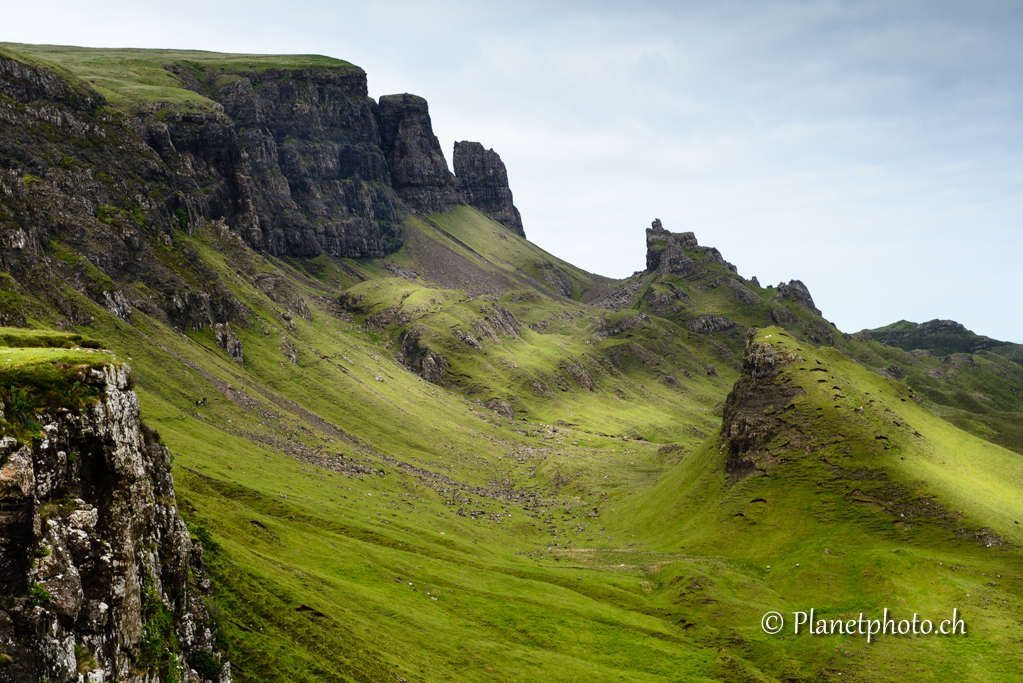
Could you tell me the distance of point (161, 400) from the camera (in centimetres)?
14725

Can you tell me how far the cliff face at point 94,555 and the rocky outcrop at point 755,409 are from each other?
12545 centimetres

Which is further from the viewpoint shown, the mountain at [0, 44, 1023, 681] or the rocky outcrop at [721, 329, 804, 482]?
the rocky outcrop at [721, 329, 804, 482]

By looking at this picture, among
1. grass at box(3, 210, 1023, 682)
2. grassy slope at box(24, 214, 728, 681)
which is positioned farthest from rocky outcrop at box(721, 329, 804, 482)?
grassy slope at box(24, 214, 728, 681)

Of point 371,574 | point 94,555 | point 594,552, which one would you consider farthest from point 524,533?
point 94,555

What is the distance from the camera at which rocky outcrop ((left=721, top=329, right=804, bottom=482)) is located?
14638 cm

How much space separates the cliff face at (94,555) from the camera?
29.5m

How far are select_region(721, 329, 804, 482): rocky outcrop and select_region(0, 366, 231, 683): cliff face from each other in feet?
412

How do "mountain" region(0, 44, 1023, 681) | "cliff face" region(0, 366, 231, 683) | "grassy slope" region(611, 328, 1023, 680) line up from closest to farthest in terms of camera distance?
"cliff face" region(0, 366, 231, 683) → "mountain" region(0, 44, 1023, 681) → "grassy slope" region(611, 328, 1023, 680)

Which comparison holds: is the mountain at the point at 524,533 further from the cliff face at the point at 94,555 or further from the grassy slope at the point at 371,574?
the grassy slope at the point at 371,574

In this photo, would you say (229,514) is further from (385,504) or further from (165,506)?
(385,504)

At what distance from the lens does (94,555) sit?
34250 millimetres

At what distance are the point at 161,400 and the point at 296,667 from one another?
355 feet

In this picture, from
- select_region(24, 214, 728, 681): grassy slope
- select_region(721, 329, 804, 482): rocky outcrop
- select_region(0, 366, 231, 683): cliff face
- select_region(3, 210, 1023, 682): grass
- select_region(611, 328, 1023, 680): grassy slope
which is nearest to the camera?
select_region(0, 366, 231, 683): cliff face

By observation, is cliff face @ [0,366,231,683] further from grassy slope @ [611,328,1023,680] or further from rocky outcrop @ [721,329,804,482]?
rocky outcrop @ [721,329,804,482]
